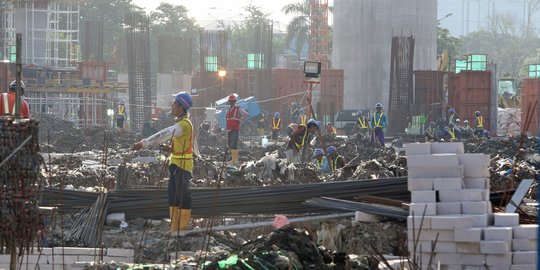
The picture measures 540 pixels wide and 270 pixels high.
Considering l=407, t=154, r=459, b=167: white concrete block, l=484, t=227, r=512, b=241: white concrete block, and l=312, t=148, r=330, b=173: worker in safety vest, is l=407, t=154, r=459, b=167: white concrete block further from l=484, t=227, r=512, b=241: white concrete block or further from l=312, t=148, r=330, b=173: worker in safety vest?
l=312, t=148, r=330, b=173: worker in safety vest

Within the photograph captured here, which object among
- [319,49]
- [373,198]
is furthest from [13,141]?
[319,49]

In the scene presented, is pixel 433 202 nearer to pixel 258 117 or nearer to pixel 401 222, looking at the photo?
pixel 401 222

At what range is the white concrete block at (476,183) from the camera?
9945mm

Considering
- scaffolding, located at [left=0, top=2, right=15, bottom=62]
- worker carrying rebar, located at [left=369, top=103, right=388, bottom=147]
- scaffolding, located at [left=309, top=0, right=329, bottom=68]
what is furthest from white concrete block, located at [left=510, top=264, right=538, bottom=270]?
scaffolding, located at [left=309, top=0, right=329, bottom=68]

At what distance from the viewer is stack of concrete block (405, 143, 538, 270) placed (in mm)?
9141

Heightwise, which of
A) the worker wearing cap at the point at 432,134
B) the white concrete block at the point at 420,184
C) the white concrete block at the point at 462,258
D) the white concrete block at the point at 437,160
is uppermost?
the white concrete block at the point at 437,160

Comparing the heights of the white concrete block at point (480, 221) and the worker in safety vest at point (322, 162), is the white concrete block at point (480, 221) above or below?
above

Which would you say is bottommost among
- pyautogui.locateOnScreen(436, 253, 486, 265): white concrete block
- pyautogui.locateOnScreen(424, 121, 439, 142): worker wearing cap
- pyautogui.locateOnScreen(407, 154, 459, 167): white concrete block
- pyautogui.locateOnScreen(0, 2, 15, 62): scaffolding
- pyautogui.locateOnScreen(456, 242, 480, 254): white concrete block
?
pyautogui.locateOnScreen(424, 121, 439, 142): worker wearing cap

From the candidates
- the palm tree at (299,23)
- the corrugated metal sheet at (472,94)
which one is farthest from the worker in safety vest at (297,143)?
the palm tree at (299,23)

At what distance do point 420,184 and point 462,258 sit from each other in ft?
3.00

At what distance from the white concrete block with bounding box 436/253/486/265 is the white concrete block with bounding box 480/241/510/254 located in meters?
0.06

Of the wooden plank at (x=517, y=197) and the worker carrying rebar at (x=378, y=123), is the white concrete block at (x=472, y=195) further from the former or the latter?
the worker carrying rebar at (x=378, y=123)

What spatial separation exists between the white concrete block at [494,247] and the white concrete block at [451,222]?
0.65ft

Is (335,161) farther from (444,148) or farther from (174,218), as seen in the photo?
(444,148)
